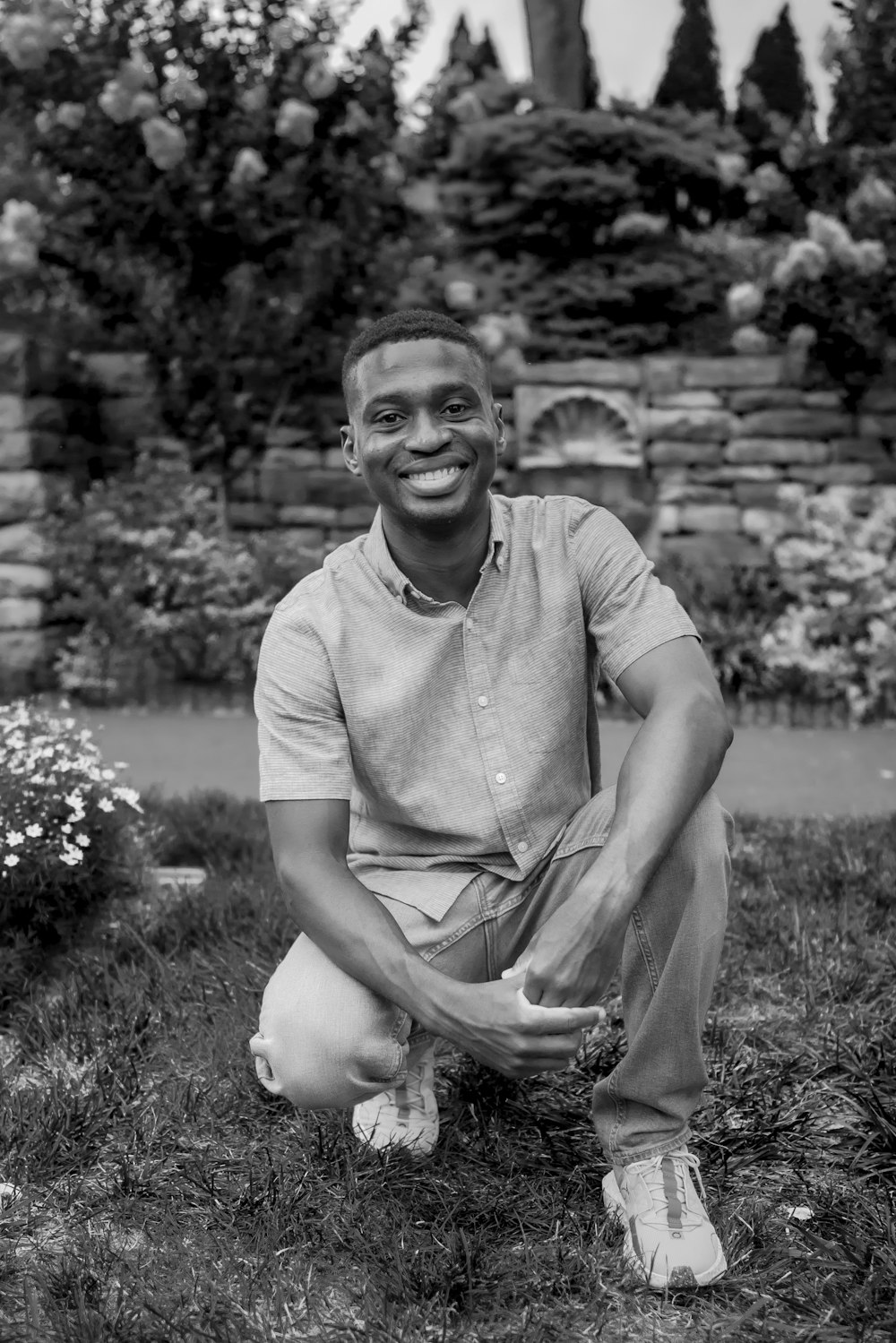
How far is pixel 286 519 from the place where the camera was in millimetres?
7188

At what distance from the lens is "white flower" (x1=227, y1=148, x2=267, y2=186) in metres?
6.72

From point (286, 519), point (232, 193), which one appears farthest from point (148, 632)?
point (232, 193)

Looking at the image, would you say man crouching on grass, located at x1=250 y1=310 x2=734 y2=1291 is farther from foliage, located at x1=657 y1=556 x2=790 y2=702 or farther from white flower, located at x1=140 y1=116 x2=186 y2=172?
white flower, located at x1=140 y1=116 x2=186 y2=172

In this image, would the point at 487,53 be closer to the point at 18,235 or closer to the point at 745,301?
the point at 745,301

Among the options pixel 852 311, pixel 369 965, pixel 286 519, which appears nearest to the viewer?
pixel 369 965

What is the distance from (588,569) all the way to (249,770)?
3074 millimetres

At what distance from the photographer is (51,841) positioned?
2914 mm

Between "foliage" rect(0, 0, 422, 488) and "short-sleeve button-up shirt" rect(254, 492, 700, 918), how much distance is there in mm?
5186

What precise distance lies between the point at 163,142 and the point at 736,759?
4.22 m

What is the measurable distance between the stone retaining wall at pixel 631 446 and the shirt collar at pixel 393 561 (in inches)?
192

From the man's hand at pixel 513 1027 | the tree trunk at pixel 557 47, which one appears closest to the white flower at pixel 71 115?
the tree trunk at pixel 557 47

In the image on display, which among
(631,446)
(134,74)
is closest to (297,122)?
(134,74)

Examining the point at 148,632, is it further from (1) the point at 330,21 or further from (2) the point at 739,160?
(2) the point at 739,160

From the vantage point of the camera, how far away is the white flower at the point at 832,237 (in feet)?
22.1
